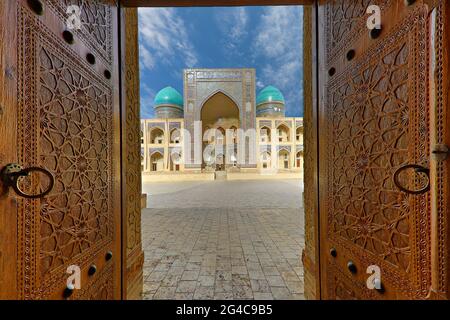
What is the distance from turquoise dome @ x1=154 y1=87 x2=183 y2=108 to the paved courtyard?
20.1m

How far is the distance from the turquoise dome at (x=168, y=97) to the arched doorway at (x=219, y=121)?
3771 millimetres

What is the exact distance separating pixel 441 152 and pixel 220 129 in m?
22.8

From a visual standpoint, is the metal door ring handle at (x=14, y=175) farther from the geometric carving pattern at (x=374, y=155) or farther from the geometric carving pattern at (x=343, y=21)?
the geometric carving pattern at (x=343, y=21)

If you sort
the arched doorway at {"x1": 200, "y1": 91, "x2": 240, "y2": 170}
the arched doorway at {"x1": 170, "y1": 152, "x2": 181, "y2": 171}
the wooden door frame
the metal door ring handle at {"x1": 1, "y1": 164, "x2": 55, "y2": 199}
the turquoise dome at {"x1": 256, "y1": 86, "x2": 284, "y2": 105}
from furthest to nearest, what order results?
1. the turquoise dome at {"x1": 256, "y1": 86, "x2": 284, "y2": 105}
2. the arched doorway at {"x1": 200, "y1": 91, "x2": 240, "y2": 170}
3. the arched doorway at {"x1": 170, "y1": 152, "x2": 181, "y2": 171}
4. the wooden door frame
5. the metal door ring handle at {"x1": 1, "y1": 164, "x2": 55, "y2": 199}

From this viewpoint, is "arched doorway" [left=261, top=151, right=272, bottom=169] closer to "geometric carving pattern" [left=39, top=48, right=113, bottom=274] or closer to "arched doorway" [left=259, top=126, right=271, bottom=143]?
"arched doorway" [left=259, top=126, right=271, bottom=143]

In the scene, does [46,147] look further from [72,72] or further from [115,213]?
[115,213]

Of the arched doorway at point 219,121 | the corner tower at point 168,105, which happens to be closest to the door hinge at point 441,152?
the arched doorway at point 219,121

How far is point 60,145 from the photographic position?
3.47ft

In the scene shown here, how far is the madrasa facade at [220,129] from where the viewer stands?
745 inches

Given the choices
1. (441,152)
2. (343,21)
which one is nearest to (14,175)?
(441,152)

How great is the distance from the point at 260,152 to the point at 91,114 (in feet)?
62.8

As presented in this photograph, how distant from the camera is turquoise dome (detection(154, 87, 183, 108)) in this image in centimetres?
2295

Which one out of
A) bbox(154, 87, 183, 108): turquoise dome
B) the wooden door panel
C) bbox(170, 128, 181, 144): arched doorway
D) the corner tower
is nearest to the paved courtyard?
the wooden door panel

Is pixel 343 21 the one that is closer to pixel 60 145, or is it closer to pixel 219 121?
pixel 60 145
